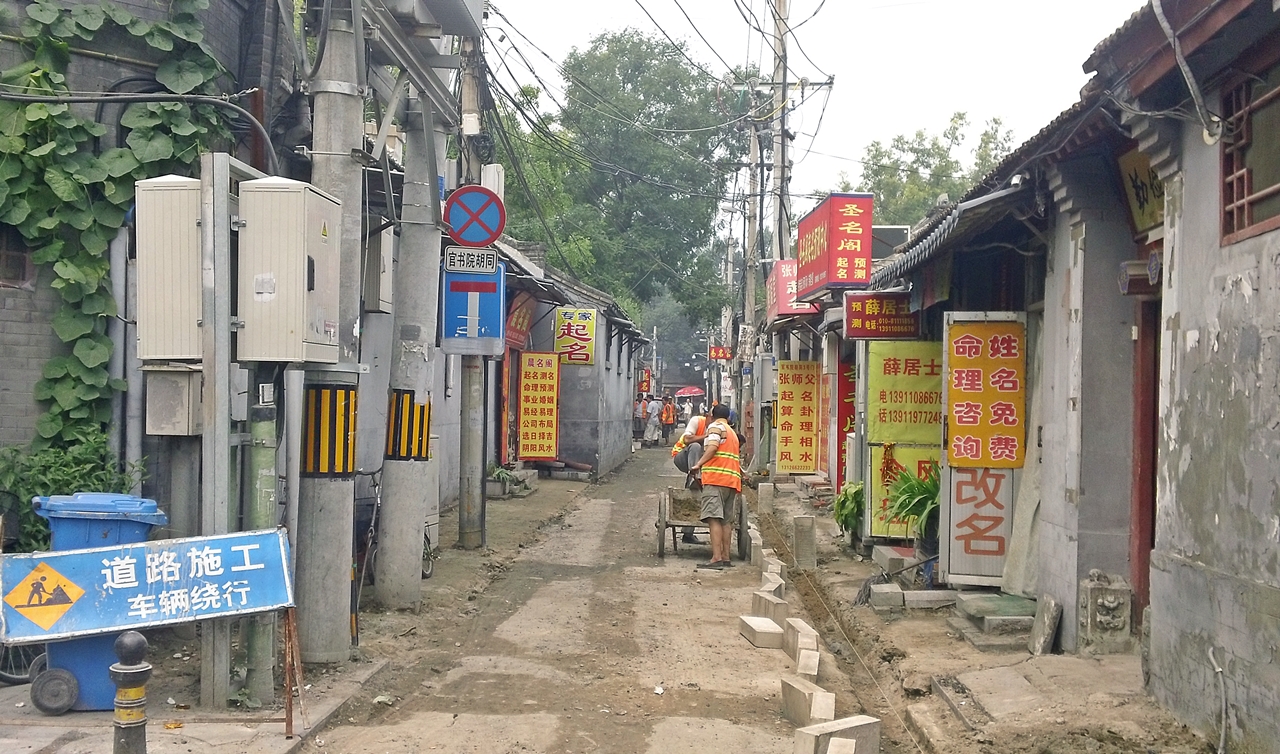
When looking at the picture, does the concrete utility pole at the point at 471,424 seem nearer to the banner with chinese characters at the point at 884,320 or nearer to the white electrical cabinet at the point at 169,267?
the banner with chinese characters at the point at 884,320

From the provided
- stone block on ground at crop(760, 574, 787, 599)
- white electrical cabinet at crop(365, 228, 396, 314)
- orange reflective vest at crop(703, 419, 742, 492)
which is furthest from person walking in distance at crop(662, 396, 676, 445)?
stone block on ground at crop(760, 574, 787, 599)

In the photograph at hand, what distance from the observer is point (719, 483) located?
12.6 m

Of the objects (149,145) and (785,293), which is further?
(785,293)

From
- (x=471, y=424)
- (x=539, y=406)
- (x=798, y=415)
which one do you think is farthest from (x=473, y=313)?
(x=798, y=415)

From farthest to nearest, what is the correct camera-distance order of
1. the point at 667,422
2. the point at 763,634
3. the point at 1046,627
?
the point at 667,422 < the point at 763,634 < the point at 1046,627

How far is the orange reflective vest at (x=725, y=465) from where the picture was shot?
1260cm

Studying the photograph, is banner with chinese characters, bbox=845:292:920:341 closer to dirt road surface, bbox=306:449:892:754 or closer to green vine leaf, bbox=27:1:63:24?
dirt road surface, bbox=306:449:892:754

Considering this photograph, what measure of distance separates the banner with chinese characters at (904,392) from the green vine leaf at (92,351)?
7.83 metres

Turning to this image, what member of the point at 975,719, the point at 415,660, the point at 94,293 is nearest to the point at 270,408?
the point at 94,293

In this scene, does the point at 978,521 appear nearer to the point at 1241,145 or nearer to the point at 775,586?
the point at 775,586

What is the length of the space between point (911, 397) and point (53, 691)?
29.9 ft

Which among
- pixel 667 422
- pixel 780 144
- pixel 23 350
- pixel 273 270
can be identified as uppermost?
pixel 780 144

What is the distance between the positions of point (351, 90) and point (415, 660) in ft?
13.0

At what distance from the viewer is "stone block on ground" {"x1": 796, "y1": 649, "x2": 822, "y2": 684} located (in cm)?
778
